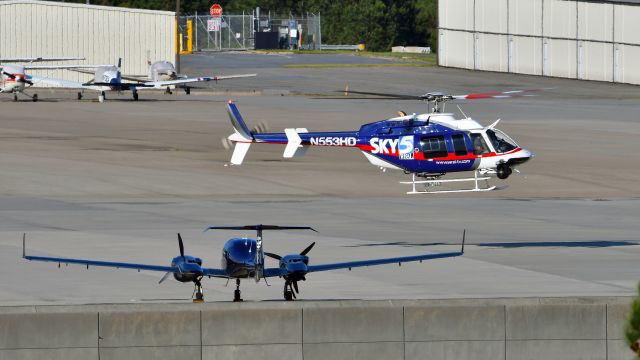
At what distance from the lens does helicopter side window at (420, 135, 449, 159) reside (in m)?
41.5

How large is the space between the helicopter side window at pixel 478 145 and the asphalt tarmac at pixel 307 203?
209cm

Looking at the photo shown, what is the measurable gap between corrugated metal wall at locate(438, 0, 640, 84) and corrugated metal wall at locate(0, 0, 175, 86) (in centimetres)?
2538

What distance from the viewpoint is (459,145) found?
41.7m

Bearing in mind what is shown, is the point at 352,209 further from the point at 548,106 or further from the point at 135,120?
the point at 548,106

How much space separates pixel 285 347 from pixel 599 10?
281ft

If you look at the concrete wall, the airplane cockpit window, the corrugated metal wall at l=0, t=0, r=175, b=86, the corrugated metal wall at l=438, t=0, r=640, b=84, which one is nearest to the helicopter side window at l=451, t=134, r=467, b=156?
the airplane cockpit window

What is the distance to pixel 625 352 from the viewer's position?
21359 millimetres

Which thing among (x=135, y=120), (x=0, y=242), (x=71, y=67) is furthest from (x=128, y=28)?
(x=0, y=242)

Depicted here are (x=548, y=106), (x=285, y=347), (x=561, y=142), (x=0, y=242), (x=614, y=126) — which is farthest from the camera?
(x=548, y=106)

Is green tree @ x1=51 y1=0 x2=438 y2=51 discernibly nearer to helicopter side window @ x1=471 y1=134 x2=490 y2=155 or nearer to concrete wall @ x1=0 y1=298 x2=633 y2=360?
helicopter side window @ x1=471 y1=134 x2=490 y2=155

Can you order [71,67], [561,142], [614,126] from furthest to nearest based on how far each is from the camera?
1. [71,67]
2. [614,126]
3. [561,142]

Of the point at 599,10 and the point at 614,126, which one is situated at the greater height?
the point at 599,10

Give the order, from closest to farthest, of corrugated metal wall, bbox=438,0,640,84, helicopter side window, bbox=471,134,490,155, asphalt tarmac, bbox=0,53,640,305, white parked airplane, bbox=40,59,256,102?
asphalt tarmac, bbox=0,53,640,305 → helicopter side window, bbox=471,134,490,155 → white parked airplane, bbox=40,59,256,102 → corrugated metal wall, bbox=438,0,640,84

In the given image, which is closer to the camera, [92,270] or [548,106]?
[92,270]
